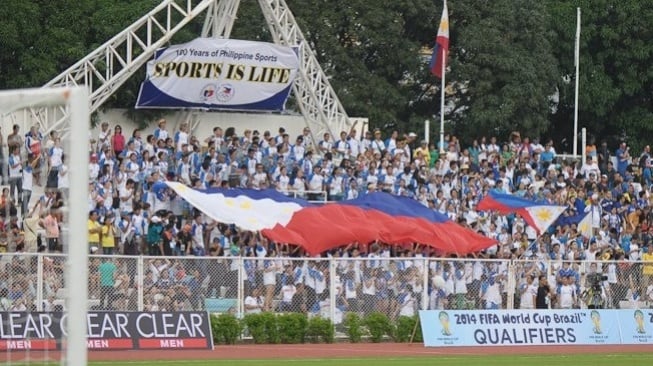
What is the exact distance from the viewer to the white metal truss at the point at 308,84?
127ft

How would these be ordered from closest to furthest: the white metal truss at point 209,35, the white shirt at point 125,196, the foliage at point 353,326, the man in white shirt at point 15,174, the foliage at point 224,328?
the man in white shirt at point 15,174 < the foliage at point 224,328 < the foliage at point 353,326 < the white shirt at point 125,196 < the white metal truss at point 209,35

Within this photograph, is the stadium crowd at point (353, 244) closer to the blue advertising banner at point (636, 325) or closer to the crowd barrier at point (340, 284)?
the crowd barrier at point (340, 284)

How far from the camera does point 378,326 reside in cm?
3008

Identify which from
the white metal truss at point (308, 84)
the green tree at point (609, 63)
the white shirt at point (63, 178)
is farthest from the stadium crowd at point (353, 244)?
the green tree at point (609, 63)

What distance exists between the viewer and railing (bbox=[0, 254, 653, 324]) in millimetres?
27188

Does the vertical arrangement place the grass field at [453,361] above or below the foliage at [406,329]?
below

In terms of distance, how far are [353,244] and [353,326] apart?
2.97 m

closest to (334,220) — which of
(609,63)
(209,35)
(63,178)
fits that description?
(209,35)

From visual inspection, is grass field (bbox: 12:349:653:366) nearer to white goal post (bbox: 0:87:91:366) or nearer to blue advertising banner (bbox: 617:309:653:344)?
blue advertising banner (bbox: 617:309:653:344)

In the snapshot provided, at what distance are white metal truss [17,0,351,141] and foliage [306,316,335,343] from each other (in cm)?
844

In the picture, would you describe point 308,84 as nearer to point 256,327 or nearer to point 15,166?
point 256,327

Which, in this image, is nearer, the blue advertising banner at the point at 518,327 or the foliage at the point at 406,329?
the blue advertising banner at the point at 518,327

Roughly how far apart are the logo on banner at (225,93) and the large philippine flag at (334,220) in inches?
187

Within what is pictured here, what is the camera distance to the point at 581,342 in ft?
100.0
